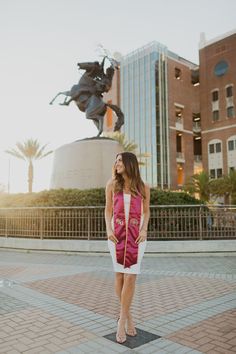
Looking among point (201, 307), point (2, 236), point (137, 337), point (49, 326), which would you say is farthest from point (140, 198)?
point (2, 236)

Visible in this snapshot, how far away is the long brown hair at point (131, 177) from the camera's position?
3.67 m

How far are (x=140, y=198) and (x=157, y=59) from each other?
5118 centimetres

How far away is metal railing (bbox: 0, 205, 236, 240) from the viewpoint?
1033cm

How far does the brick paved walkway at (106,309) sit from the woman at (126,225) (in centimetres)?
46

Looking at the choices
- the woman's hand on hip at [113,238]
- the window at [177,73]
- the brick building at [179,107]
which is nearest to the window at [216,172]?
the brick building at [179,107]

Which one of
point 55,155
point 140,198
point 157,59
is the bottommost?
point 140,198

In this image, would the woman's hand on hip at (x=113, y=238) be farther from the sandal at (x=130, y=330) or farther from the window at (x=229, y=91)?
the window at (x=229, y=91)

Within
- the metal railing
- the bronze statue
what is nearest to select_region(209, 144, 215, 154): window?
the bronze statue

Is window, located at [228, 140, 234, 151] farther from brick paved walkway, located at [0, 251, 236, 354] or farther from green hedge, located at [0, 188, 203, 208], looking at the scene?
brick paved walkway, located at [0, 251, 236, 354]

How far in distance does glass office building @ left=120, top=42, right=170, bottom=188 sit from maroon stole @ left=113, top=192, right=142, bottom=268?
45649 mm

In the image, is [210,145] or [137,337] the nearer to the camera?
[137,337]

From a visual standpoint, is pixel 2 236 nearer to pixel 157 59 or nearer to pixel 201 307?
pixel 201 307

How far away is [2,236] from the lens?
1285 cm

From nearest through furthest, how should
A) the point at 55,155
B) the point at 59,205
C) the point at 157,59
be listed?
the point at 59,205 < the point at 55,155 < the point at 157,59
